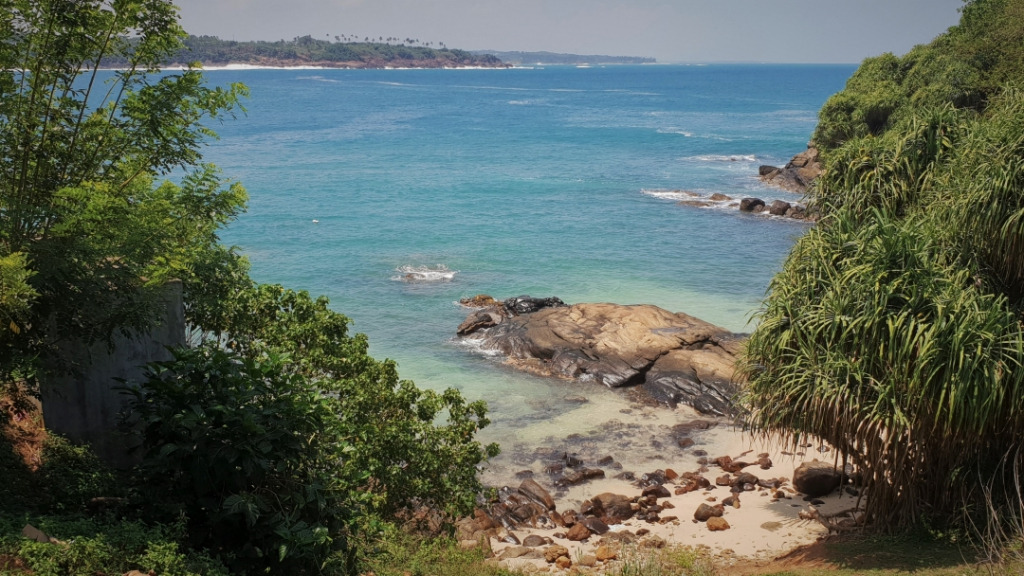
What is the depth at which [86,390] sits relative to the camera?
9977 millimetres

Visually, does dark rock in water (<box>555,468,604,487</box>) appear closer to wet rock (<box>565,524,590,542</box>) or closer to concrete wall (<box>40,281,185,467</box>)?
wet rock (<box>565,524,590,542</box>)

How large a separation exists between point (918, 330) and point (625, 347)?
13.5 meters

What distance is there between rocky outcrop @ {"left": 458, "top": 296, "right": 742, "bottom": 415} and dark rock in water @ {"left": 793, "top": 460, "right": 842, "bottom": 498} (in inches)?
226

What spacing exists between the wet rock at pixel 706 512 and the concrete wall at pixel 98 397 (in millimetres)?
10232

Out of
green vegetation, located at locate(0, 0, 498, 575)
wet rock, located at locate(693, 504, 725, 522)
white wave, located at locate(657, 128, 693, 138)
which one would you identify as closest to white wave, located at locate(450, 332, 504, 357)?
wet rock, located at locate(693, 504, 725, 522)

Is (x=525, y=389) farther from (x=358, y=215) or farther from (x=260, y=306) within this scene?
(x=358, y=215)

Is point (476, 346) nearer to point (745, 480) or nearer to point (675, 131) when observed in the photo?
point (745, 480)

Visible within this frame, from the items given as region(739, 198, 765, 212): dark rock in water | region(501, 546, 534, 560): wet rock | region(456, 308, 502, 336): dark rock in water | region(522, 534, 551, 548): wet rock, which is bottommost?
region(522, 534, 551, 548): wet rock

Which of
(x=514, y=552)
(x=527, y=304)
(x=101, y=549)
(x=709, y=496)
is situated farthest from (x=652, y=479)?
(x=101, y=549)

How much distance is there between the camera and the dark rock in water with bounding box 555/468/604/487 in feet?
58.7

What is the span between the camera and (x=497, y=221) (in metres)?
45.5

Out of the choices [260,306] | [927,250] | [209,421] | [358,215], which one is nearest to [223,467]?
[209,421]

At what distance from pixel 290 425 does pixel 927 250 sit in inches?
390

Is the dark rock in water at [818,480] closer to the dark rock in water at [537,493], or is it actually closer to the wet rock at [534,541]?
the dark rock in water at [537,493]
